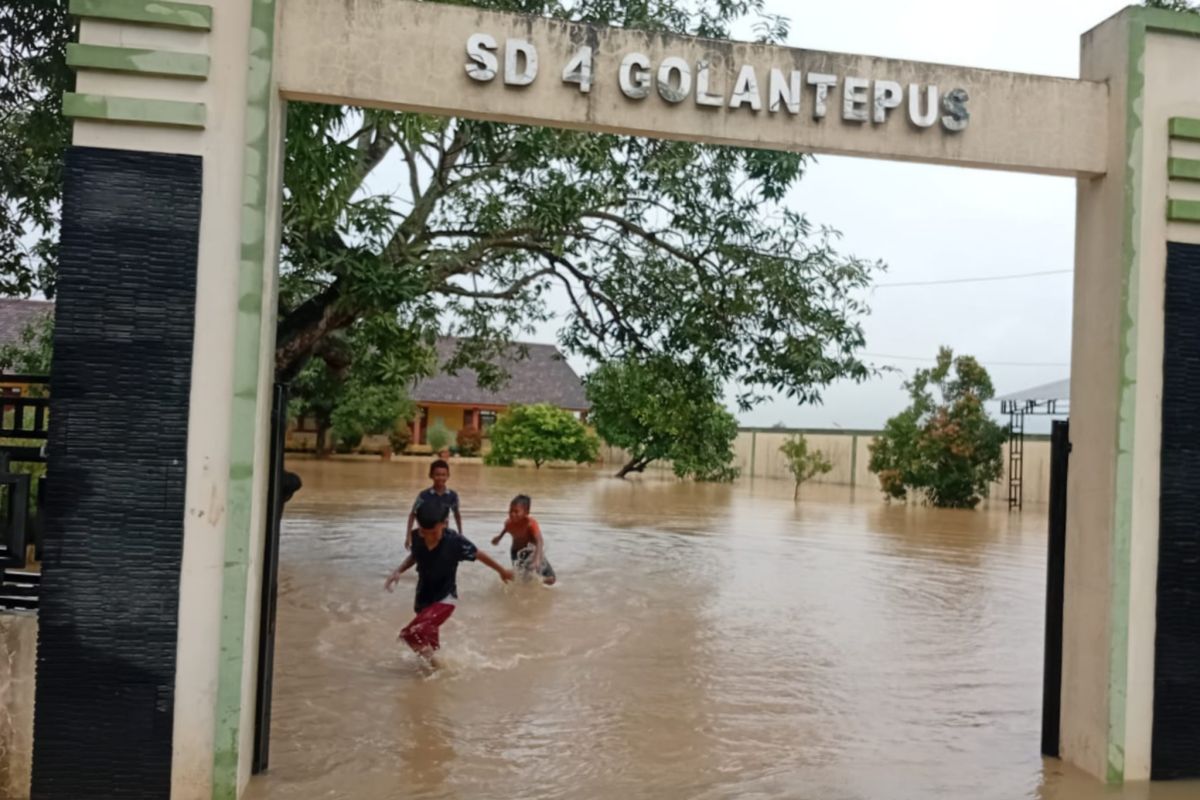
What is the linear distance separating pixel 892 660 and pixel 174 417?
22.4ft

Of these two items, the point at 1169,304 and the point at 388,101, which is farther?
the point at 1169,304

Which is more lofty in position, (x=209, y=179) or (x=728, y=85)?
(x=728, y=85)

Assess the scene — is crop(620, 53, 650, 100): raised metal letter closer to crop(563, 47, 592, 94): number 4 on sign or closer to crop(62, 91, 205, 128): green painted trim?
crop(563, 47, 592, 94): number 4 on sign

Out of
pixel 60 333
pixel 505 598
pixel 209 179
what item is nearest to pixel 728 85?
pixel 209 179

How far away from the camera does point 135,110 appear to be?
5016 millimetres

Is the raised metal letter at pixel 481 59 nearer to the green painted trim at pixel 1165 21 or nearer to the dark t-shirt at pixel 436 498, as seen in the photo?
the green painted trim at pixel 1165 21

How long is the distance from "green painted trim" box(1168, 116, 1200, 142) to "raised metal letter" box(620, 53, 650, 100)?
2.92 m

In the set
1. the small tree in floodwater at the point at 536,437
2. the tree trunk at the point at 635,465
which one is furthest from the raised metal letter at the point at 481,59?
the small tree in floodwater at the point at 536,437

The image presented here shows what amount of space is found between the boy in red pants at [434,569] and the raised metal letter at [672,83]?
386 cm

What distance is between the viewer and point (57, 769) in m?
4.86

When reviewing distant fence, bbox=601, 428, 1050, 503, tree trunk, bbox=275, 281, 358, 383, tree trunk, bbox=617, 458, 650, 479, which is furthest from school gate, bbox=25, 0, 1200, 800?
tree trunk, bbox=617, 458, 650, 479

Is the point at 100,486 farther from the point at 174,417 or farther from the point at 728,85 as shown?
the point at 728,85

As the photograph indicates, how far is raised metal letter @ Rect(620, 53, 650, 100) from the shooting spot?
566 centimetres

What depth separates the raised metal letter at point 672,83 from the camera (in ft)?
18.7
